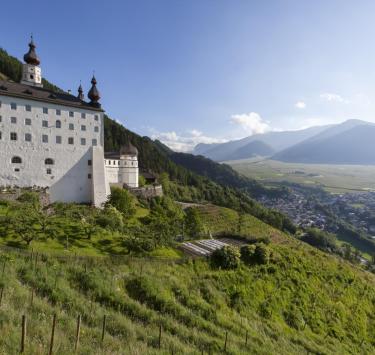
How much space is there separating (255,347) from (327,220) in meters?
165

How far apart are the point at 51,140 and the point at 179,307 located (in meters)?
41.5

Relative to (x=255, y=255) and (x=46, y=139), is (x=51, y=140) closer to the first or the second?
(x=46, y=139)

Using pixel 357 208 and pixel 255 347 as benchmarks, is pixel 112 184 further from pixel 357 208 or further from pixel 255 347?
pixel 357 208

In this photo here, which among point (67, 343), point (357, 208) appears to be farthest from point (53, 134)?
point (357, 208)

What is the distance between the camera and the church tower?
5394 cm

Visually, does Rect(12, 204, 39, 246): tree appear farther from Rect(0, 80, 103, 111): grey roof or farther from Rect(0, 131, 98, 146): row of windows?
Rect(0, 80, 103, 111): grey roof

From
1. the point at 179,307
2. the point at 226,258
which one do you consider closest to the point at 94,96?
the point at 226,258

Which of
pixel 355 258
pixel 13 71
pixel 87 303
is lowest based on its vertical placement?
pixel 355 258

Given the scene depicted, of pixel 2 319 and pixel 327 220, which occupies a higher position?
pixel 2 319

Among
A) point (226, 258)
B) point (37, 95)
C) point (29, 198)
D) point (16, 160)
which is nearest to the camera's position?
point (226, 258)

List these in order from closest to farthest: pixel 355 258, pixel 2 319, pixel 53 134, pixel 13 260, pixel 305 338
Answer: pixel 2 319
pixel 13 260
pixel 305 338
pixel 53 134
pixel 355 258

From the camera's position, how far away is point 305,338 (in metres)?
19.8

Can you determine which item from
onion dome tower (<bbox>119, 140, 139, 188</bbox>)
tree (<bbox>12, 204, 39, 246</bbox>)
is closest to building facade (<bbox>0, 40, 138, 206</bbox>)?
onion dome tower (<bbox>119, 140, 139, 188</bbox>)

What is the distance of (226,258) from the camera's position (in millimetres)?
25422
